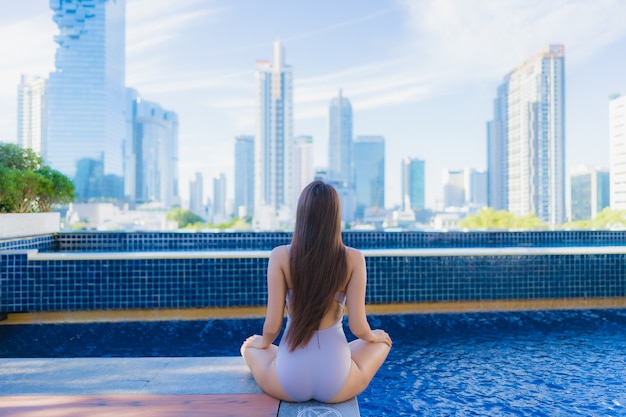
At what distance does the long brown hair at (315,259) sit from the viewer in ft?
5.15

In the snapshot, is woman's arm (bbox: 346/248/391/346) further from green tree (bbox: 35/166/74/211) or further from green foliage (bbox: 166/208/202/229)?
green foliage (bbox: 166/208/202/229)

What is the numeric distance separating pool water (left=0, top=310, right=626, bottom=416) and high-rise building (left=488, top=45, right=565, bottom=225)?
3744 centimetres

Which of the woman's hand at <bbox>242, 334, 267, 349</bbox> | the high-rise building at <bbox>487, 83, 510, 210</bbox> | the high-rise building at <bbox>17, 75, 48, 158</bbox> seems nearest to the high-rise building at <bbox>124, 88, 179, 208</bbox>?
the high-rise building at <bbox>17, 75, 48, 158</bbox>

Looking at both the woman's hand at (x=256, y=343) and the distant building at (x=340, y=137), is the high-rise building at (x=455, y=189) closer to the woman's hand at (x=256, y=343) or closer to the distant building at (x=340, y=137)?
the distant building at (x=340, y=137)

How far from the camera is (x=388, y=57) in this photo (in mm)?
27781

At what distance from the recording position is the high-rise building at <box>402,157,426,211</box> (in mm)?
62344

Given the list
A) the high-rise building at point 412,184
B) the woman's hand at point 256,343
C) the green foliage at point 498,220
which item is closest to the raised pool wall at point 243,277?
the woman's hand at point 256,343

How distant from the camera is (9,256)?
391cm

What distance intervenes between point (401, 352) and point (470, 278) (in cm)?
167

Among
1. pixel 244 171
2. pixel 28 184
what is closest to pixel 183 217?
pixel 244 171

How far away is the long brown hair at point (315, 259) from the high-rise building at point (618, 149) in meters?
17.6

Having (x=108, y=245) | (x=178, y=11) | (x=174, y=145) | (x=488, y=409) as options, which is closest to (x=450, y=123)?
(x=178, y=11)

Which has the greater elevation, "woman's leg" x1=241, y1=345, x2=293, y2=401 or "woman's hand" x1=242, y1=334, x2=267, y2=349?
"woman's hand" x1=242, y1=334, x2=267, y2=349

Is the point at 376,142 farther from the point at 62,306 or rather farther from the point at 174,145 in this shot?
the point at 62,306
